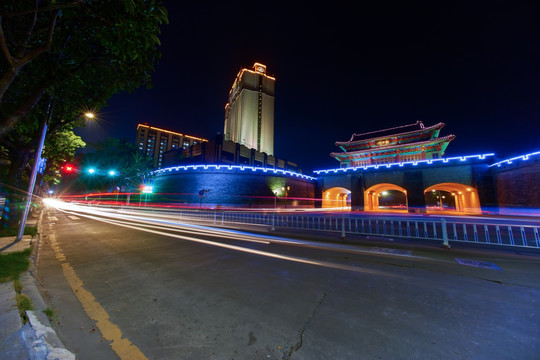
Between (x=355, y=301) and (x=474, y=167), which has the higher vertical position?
(x=474, y=167)

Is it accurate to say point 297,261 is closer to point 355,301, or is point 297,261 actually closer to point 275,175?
point 355,301

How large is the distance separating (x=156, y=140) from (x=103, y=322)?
104m

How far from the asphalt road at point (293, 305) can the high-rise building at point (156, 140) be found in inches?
3557

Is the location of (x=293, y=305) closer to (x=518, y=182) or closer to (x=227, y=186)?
(x=227, y=186)

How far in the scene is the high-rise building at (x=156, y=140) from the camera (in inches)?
3445

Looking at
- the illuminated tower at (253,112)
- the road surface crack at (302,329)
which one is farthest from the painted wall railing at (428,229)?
the illuminated tower at (253,112)

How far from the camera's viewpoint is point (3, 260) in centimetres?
391

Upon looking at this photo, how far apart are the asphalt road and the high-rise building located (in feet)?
296

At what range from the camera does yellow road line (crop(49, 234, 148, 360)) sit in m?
1.78

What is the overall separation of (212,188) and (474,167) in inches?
1222

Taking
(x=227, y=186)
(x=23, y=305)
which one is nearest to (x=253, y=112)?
(x=227, y=186)

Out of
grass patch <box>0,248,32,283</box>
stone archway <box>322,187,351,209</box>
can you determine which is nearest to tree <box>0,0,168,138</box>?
grass patch <box>0,248,32,283</box>

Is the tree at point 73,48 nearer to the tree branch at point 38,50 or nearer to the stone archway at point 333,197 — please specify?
the tree branch at point 38,50

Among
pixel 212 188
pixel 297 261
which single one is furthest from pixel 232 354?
pixel 212 188
